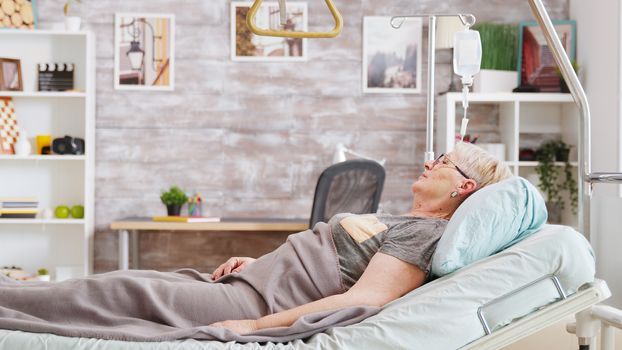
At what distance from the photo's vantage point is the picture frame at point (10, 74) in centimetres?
479

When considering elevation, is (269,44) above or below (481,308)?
above

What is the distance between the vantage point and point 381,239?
2252 mm

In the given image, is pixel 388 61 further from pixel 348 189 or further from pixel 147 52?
pixel 147 52

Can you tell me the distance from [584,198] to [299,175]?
251 centimetres

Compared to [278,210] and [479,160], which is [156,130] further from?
[479,160]

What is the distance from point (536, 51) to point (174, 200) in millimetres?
2193

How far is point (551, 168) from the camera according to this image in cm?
476

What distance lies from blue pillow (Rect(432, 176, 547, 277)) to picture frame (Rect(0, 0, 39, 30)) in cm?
344

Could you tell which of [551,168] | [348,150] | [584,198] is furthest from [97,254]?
[584,198]

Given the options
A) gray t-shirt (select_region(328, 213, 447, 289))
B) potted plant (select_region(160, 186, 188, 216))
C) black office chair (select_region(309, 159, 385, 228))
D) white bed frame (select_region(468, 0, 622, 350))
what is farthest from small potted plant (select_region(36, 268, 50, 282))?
white bed frame (select_region(468, 0, 622, 350))

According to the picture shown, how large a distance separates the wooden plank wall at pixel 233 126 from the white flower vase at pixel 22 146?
40cm

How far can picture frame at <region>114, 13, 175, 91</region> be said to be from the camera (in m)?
4.93

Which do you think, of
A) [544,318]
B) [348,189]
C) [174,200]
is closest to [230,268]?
[544,318]

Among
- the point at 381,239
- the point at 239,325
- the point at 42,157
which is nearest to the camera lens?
the point at 239,325
